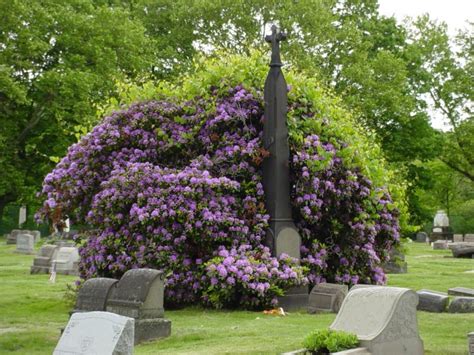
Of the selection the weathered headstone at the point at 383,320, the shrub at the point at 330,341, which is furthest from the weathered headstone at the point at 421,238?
the shrub at the point at 330,341

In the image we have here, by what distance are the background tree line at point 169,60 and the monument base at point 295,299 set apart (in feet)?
64.0

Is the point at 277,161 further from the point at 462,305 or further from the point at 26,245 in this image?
the point at 26,245

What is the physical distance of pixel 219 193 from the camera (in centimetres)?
1545

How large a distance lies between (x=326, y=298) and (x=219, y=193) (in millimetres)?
3011

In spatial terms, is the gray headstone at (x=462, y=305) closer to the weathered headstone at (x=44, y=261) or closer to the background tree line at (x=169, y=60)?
the weathered headstone at (x=44, y=261)

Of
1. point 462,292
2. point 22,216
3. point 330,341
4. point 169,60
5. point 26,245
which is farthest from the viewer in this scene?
point 22,216

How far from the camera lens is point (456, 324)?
12.2 m

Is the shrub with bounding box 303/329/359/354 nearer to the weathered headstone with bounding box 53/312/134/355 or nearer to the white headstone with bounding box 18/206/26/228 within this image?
the weathered headstone with bounding box 53/312/134/355

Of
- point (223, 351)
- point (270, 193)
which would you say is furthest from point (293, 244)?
point (223, 351)

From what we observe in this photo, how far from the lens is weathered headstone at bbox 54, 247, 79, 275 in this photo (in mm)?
23328

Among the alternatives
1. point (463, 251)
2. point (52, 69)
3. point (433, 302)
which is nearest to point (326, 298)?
point (433, 302)

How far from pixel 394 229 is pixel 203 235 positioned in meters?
5.00

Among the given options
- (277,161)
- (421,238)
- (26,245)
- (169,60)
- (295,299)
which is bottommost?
(295,299)

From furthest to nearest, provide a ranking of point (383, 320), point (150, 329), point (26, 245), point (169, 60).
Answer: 1. point (169, 60)
2. point (26, 245)
3. point (150, 329)
4. point (383, 320)
